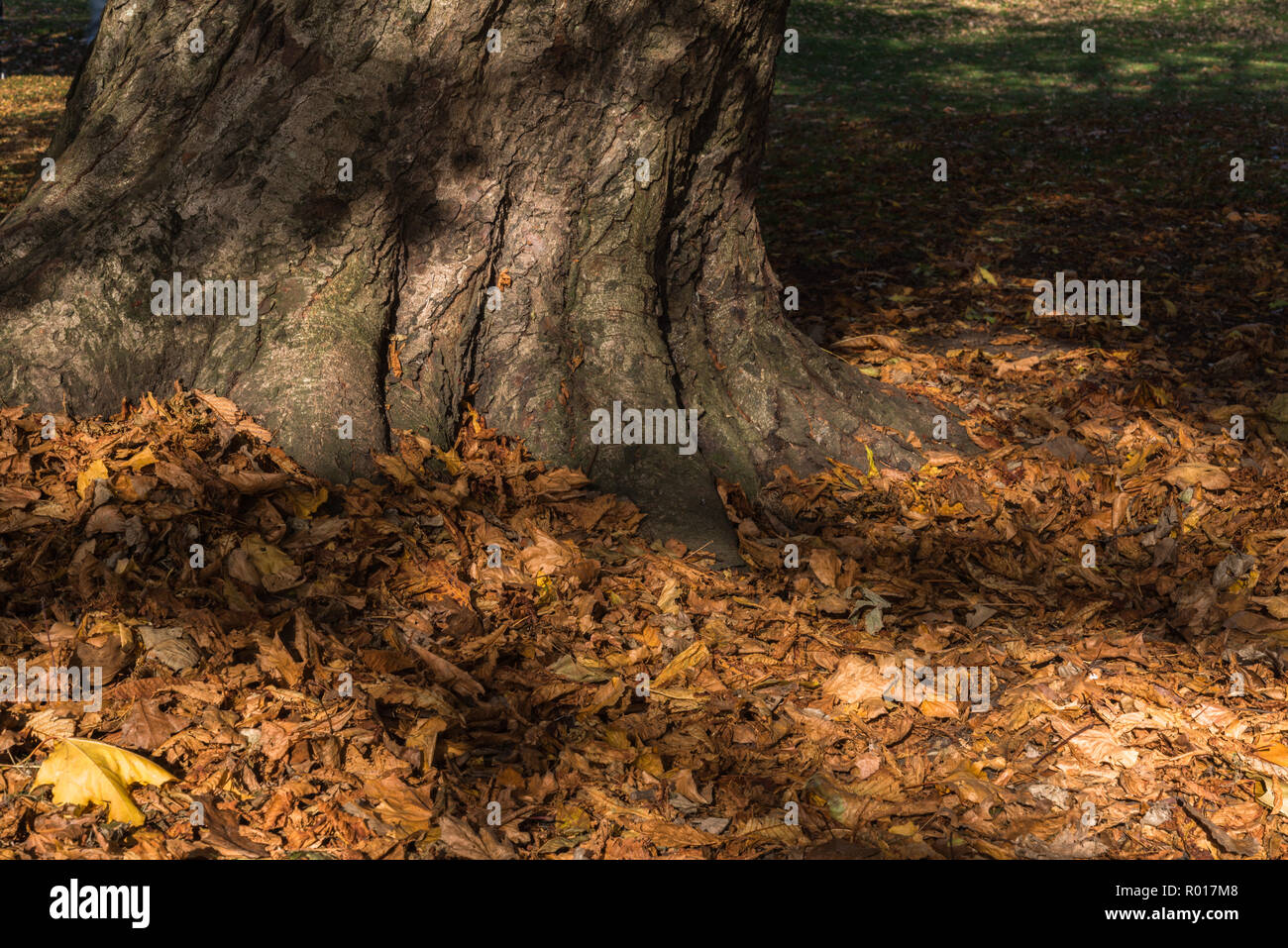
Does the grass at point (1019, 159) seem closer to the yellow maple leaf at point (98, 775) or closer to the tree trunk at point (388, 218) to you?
the tree trunk at point (388, 218)

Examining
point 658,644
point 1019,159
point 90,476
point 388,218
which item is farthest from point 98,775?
point 1019,159

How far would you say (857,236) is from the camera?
27.0 feet

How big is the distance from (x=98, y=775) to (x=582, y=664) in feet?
4.41

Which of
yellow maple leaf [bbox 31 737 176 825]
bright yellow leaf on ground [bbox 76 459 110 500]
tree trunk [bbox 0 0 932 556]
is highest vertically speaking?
tree trunk [bbox 0 0 932 556]

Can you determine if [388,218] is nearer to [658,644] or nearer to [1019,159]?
[658,644]

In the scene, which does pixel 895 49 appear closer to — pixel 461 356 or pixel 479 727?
pixel 461 356

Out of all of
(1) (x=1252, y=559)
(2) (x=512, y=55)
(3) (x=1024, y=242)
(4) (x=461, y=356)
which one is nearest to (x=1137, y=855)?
(1) (x=1252, y=559)

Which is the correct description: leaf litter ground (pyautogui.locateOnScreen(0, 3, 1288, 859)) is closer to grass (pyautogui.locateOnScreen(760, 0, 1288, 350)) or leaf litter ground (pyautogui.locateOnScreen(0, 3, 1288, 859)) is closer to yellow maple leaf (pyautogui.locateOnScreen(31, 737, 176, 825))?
yellow maple leaf (pyautogui.locateOnScreen(31, 737, 176, 825))

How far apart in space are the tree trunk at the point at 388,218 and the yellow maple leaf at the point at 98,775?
1.35 metres

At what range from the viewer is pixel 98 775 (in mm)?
2605

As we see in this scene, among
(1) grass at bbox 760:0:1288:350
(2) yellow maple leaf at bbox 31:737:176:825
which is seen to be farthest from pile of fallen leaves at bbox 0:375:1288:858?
(1) grass at bbox 760:0:1288:350

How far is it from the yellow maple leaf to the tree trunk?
4.43 feet

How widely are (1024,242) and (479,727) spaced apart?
640cm

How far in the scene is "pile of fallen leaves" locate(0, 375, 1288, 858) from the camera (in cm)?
276
